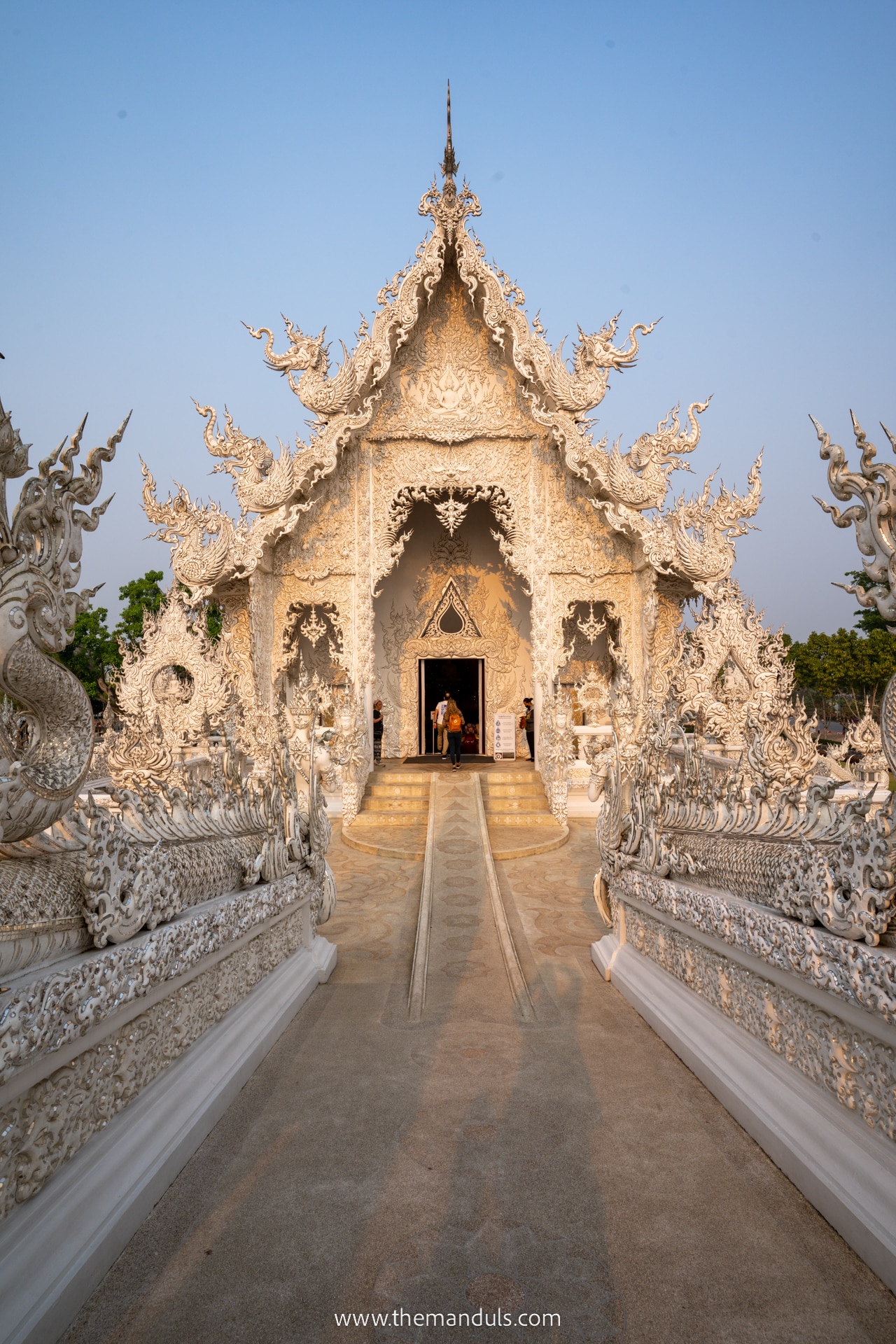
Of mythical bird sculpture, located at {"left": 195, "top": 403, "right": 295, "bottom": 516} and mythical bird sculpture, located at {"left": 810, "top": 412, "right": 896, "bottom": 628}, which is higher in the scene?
mythical bird sculpture, located at {"left": 195, "top": 403, "right": 295, "bottom": 516}

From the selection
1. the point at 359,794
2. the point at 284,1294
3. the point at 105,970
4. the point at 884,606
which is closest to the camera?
the point at 284,1294

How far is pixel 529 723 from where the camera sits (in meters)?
10.9

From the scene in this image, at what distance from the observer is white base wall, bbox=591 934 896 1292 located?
1481mm

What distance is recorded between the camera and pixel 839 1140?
5.38 feet

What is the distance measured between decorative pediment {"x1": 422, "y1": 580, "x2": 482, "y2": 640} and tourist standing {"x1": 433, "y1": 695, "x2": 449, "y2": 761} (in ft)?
3.18

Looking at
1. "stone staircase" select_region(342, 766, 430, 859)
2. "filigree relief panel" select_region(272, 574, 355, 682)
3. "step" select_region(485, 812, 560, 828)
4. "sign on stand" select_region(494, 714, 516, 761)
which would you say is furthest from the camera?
"sign on stand" select_region(494, 714, 516, 761)

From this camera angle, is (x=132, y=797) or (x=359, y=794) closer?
(x=132, y=797)

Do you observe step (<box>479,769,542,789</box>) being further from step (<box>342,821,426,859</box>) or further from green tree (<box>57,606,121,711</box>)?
A: green tree (<box>57,606,121,711</box>)

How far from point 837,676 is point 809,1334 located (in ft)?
57.1

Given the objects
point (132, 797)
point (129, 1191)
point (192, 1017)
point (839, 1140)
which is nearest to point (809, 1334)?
point (839, 1140)

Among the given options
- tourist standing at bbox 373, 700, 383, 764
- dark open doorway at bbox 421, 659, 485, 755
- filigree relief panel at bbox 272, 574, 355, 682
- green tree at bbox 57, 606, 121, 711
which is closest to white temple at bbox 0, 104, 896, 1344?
filigree relief panel at bbox 272, 574, 355, 682

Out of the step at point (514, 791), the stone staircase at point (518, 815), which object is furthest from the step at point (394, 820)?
the step at point (514, 791)

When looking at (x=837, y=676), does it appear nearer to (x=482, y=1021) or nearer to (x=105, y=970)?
(x=482, y=1021)

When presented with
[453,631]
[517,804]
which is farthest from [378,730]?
[517,804]
